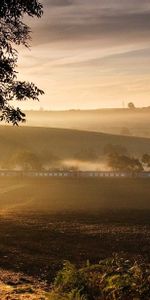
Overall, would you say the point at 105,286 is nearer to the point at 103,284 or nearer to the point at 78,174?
the point at 103,284

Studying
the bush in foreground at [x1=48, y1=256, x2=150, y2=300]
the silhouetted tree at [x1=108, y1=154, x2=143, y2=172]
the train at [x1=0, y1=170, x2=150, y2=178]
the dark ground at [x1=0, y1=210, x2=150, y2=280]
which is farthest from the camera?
the silhouetted tree at [x1=108, y1=154, x2=143, y2=172]

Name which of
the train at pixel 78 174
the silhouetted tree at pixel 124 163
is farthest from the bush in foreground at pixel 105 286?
the silhouetted tree at pixel 124 163

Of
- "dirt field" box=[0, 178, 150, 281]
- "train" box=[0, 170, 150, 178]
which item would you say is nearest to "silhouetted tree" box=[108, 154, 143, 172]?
"train" box=[0, 170, 150, 178]

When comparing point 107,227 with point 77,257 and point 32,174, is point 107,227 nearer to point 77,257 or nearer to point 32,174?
point 77,257

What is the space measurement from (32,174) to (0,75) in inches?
3180

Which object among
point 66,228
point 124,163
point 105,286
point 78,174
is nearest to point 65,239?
point 66,228

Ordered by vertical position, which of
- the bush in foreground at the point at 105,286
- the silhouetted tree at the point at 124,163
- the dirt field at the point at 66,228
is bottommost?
the bush in foreground at the point at 105,286

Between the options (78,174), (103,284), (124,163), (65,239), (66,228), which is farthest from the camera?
(124,163)

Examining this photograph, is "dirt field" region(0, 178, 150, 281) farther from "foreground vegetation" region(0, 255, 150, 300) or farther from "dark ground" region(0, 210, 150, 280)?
"foreground vegetation" region(0, 255, 150, 300)

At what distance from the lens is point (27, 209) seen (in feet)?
161

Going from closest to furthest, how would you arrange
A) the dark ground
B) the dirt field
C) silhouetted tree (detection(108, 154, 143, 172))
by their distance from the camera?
the dark ground < the dirt field < silhouetted tree (detection(108, 154, 143, 172))

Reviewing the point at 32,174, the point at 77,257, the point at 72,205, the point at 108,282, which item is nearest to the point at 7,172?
the point at 32,174

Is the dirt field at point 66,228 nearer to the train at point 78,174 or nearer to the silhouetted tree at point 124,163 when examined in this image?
the train at point 78,174

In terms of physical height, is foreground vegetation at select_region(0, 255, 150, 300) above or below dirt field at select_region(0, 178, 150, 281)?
below
